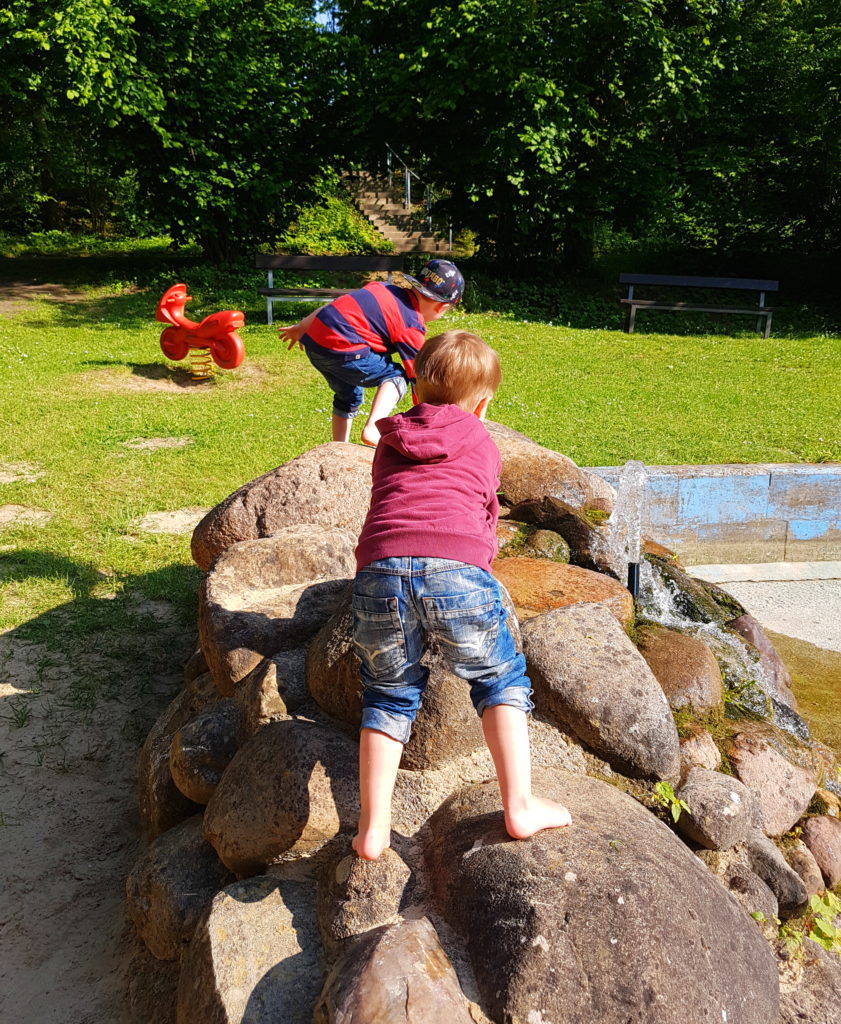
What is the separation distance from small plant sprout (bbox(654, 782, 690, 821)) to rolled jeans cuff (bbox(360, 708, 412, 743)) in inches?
43.0

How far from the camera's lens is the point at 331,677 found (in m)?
3.23

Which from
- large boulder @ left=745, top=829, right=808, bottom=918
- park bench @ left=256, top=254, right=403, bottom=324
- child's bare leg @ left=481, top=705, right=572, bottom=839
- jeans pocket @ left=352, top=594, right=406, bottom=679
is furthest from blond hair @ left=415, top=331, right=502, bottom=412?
park bench @ left=256, top=254, right=403, bottom=324

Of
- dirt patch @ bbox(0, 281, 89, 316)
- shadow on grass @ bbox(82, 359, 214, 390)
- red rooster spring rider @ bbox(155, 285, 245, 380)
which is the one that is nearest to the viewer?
red rooster spring rider @ bbox(155, 285, 245, 380)

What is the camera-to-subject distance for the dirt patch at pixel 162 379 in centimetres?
1062

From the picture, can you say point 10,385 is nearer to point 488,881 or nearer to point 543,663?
point 543,663

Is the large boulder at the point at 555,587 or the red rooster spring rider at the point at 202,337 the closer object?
the large boulder at the point at 555,587

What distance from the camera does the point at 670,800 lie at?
3225mm

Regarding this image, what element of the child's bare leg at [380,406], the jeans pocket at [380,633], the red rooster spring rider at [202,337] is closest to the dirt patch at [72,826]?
the jeans pocket at [380,633]

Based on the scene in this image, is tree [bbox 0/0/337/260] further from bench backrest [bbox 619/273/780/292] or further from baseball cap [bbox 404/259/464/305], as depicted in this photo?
baseball cap [bbox 404/259/464/305]

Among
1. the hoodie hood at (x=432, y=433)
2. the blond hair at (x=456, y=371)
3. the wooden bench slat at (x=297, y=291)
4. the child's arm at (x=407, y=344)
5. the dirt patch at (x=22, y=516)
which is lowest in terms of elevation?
the dirt patch at (x=22, y=516)

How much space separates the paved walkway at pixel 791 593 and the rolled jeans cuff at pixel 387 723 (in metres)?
4.63

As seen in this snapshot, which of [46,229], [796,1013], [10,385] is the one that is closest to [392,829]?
[796,1013]

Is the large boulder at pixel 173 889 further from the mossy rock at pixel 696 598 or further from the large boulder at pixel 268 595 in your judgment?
the mossy rock at pixel 696 598

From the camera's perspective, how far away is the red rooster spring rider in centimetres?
1043
